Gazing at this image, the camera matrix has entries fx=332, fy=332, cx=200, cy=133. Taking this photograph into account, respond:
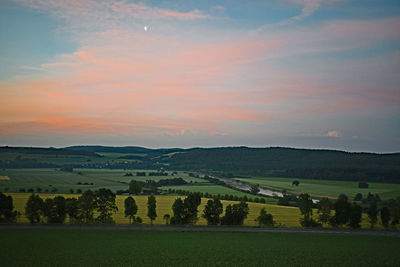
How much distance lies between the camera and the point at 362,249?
130 ft

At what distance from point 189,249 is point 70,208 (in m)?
27.6

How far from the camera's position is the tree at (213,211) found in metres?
57.9

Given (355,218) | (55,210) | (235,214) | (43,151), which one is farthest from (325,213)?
(43,151)

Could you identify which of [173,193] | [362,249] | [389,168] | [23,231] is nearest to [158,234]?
[23,231]

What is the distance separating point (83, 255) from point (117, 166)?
160583mm

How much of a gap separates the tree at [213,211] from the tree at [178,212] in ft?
13.5

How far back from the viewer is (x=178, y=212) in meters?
57.6

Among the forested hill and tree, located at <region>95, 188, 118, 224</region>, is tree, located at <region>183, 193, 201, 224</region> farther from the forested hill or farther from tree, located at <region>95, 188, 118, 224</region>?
the forested hill

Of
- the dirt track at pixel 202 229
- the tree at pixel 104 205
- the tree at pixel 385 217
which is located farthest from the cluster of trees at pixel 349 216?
the tree at pixel 104 205

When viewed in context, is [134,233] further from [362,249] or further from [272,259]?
[362,249]

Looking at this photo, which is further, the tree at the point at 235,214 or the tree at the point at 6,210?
the tree at the point at 235,214

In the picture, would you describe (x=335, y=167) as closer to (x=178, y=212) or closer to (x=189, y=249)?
(x=178, y=212)

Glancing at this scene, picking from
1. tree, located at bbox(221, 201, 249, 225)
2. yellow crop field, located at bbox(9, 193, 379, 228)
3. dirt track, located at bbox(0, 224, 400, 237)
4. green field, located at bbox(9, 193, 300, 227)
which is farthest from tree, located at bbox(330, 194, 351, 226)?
tree, located at bbox(221, 201, 249, 225)

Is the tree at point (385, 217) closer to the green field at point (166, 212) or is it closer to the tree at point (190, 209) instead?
the green field at point (166, 212)
